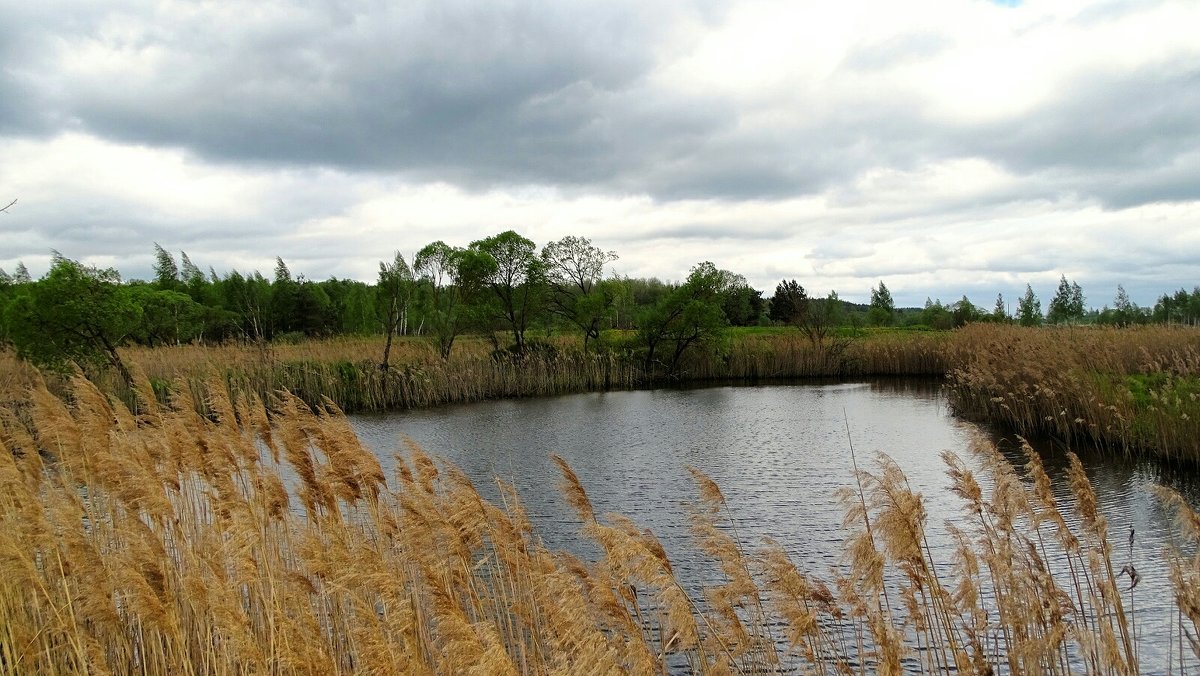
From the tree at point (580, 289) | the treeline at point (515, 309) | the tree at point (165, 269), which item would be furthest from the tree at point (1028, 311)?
the tree at point (165, 269)

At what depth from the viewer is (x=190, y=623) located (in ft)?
17.5

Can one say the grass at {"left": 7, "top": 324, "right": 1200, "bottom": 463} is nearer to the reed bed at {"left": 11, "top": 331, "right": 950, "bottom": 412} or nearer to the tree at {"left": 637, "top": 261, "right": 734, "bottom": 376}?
the reed bed at {"left": 11, "top": 331, "right": 950, "bottom": 412}

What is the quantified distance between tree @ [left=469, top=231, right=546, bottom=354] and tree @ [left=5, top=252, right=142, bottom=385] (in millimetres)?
16381

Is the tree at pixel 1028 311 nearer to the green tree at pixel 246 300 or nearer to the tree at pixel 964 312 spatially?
the tree at pixel 964 312

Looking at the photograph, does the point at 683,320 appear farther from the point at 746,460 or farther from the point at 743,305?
the point at 743,305

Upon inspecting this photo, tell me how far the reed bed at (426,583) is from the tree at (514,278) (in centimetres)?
2641

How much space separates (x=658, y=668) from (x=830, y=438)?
44.6 feet

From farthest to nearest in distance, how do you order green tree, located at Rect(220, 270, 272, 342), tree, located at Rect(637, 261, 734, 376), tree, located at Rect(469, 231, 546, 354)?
green tree, located at Rect(220, 270, 272, 342) < tree, located at Rect(637, 261, 734, 376) < tree, located at Rect(469, 231, 546, 354)

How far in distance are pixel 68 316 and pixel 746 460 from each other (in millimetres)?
17182

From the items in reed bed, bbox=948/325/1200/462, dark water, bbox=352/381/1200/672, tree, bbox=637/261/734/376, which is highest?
tree, bbox=637/261/734/376

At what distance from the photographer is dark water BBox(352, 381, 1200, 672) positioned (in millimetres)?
9586

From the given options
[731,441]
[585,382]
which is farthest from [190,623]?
[585,382]

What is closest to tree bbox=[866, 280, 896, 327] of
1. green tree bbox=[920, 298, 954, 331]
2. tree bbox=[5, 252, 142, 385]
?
green tree bbox=[920, 298, 954, 331]

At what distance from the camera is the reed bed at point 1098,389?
13562 millimetres
